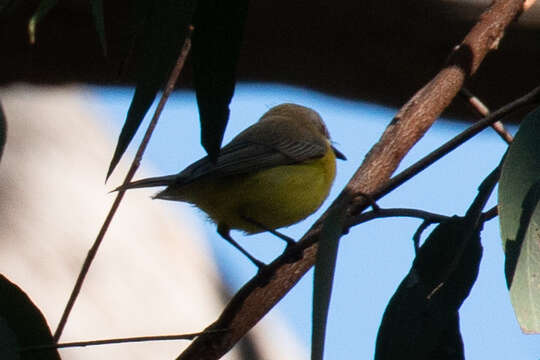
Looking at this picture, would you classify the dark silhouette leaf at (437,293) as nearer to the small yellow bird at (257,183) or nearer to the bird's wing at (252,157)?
the small yellow bird at (257,183)

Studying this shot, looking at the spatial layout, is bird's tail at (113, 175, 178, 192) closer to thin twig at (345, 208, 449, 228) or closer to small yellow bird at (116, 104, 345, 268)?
small yellow bird at (116, 104, 345, 268)

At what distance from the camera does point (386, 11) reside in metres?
2.59

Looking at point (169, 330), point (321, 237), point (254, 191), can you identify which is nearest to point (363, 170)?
point (321, 237)

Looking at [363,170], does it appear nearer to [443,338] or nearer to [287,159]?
[443,338]

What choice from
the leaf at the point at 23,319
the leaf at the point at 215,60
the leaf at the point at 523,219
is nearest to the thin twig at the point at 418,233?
the leaf at the point at 523,219

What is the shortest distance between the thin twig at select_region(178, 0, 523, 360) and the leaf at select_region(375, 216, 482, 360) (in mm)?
109

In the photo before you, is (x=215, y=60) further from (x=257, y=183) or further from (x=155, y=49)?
(x=257, y=183)

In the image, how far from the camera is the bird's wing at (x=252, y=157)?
6.22 ft

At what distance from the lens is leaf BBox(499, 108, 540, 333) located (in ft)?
2.93

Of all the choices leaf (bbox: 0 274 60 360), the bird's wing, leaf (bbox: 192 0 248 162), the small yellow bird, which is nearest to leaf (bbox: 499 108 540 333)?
leaf (bbox: 192 0 248 162)

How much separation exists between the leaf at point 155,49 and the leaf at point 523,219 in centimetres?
35

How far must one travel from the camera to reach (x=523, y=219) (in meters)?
0.93

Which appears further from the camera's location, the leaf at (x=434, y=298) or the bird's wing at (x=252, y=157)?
the bird's wing at (x=252, y=157)

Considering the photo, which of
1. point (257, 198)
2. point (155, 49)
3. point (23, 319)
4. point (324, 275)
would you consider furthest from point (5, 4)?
point (257, 198)
